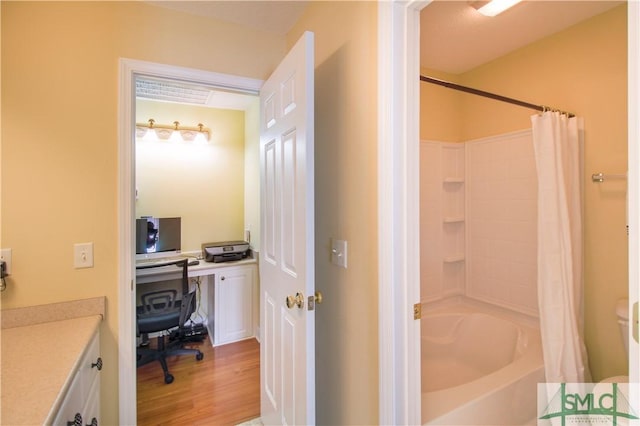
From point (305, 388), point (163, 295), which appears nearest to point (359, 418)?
point (305, 388)

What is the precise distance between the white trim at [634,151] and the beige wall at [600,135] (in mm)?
1650

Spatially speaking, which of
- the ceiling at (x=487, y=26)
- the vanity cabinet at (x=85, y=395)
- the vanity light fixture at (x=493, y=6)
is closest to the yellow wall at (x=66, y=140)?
the vanity cabinet at (x=85, y=395)

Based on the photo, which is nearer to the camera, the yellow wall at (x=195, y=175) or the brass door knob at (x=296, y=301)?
the brass door knob at (x=296, y=301)

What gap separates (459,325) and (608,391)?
37.7 inches

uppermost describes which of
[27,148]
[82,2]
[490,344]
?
[82,2]

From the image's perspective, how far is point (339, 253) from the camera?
4.47 ft

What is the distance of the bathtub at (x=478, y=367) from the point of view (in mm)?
1430

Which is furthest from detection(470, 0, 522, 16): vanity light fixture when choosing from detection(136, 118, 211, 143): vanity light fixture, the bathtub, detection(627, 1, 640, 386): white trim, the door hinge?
detection(136, 118, 211, 143): vanity light fixture

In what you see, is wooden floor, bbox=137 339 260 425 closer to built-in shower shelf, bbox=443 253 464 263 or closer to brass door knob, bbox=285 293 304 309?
brass door knob, bbox=285 293 304 309

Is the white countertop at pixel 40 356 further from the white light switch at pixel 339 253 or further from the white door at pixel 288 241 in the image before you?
the white light switch at pixel 339 253

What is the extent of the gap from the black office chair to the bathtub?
1967mm

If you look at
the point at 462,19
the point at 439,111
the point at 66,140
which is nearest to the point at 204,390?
the point at 66,140

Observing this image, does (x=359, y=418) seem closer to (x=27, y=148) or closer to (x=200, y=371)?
(x=200, y=371)

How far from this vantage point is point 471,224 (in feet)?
8.49
